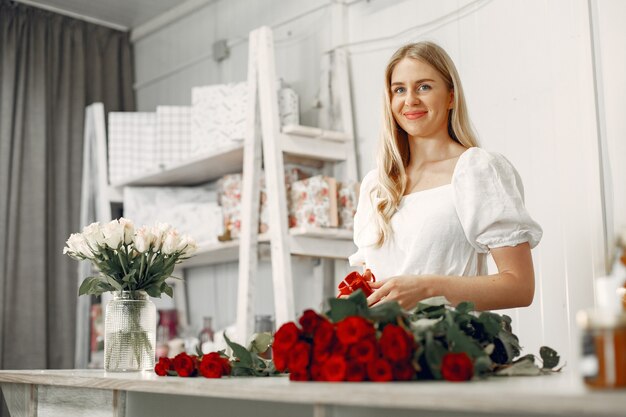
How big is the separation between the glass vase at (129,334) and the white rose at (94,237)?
113 millimetres

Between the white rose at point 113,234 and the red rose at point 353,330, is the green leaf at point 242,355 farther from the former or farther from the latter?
the white rose at point 113,234

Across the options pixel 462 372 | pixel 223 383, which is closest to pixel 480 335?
pixel 462 372

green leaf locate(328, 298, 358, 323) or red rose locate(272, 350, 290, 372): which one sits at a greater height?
green leaf locate(328, 298, 358, 323)

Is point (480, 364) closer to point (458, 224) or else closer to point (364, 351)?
point (364, 351)

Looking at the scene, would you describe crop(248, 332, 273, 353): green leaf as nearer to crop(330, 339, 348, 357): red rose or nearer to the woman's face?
crop(330, 339, 348, 357): red rose

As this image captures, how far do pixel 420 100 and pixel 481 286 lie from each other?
517mm

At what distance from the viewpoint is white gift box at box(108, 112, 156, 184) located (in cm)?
342

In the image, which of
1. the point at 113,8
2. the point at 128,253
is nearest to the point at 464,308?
the point at 128,253

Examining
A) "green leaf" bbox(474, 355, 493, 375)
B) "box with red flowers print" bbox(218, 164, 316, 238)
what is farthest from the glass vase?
"box with red flowers print" bbox(218, 164, 316, 238)

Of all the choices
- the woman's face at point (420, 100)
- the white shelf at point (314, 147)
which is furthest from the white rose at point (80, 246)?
the white shelf at point (314, 147)

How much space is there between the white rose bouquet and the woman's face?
1.89 ft

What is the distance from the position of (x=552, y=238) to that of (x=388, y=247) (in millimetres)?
647

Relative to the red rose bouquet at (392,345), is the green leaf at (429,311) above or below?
above

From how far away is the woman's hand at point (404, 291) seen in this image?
1295mm
